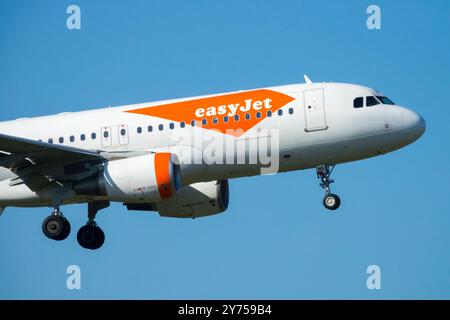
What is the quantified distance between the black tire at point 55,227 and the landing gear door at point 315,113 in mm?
9910

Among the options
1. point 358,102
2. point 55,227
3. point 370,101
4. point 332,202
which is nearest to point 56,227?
point 55,227

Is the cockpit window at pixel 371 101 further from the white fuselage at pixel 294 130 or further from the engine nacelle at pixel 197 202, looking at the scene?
the engine nacelle at pixel 197 202

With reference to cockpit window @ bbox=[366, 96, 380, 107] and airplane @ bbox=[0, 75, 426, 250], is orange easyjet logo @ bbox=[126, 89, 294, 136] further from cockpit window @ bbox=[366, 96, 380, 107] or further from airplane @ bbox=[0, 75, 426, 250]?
cockpit window @ bbox=[366, 96, 380, 107]

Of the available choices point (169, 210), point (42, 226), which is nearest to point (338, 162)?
point (169, 210)

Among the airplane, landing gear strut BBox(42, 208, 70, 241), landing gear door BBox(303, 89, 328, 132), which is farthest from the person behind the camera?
landing gear strut BBox(42, 208, 70, 241)

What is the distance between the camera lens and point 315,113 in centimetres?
4512

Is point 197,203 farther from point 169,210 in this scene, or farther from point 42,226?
point 42,226

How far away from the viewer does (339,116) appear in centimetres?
4528

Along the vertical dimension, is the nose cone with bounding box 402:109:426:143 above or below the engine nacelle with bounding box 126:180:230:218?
above

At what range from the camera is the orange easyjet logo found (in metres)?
45.2

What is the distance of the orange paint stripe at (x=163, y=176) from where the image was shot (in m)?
44.1

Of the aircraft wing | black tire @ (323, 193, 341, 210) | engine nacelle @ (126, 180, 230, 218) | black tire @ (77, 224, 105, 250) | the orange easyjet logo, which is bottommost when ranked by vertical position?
black tire @ (77, 224, 105, 250)

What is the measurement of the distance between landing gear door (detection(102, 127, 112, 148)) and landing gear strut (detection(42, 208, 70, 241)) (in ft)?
10.7

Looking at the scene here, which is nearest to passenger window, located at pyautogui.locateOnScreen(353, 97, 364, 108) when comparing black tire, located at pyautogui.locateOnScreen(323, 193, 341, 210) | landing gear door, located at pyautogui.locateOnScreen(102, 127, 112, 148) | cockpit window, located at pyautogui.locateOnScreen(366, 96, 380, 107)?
cockpit window, located at pyautogui.locateOnScreen(366, 96, 380, 107)
